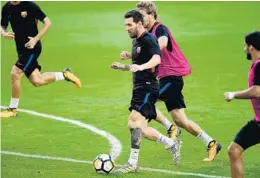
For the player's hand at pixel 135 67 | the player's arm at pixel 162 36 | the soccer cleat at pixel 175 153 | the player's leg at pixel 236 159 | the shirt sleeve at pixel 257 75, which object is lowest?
the soccer cleat at pixel 175 153

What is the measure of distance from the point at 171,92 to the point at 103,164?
1958 mm

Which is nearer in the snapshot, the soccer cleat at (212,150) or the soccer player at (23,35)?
the soccer cleat at (212,150)

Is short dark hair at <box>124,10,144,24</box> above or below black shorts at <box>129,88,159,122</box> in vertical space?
above

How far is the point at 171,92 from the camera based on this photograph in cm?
1381

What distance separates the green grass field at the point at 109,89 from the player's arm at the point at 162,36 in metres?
1.80

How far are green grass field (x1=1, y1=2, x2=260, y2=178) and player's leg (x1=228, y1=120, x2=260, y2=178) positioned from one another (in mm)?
1069

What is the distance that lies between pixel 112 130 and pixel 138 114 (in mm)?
2864

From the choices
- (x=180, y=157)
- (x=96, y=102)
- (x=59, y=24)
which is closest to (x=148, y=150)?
(x=180, y=157)

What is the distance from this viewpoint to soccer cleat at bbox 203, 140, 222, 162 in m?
13.4

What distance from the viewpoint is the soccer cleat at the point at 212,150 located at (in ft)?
43.9

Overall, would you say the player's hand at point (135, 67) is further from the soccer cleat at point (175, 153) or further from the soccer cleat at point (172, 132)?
the soccer cleat at point (172, 132)

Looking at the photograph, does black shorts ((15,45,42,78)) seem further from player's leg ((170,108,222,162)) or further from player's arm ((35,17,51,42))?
player's leg ((170,108,222,162))

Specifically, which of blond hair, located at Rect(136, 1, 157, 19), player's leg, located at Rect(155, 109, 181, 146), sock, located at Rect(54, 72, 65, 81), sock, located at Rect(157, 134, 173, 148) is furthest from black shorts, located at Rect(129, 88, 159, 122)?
sock, located at Rect(54, 72, 65, 81)

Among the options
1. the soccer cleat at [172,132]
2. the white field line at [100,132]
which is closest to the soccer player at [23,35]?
the white field line at [100,132]
